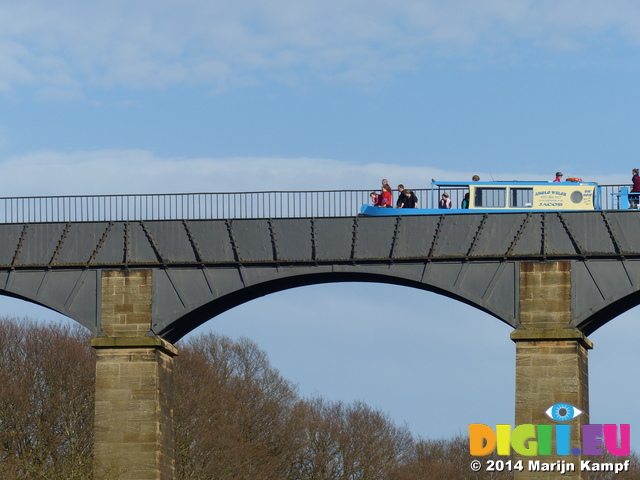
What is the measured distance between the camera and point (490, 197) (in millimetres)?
48375

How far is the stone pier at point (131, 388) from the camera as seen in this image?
153 feet

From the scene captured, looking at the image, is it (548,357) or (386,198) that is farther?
(386,198)

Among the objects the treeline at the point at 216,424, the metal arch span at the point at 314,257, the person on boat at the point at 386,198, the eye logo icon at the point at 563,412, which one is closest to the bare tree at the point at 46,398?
the treeline at the point at 216,424

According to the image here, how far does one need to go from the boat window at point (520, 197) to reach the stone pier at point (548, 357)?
2327 millimetres

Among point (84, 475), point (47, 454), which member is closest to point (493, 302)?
point (84, 475)

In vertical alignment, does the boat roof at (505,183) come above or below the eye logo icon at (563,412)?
above

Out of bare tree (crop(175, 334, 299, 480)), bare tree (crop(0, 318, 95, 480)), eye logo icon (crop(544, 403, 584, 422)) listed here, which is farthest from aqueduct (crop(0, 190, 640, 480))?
bare tree (crop(175, 334, 299, 480))

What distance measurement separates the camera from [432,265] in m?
47.4

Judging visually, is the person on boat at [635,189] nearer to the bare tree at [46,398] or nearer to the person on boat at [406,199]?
the person on boat at [406,199]

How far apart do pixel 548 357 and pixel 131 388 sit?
37.4ft

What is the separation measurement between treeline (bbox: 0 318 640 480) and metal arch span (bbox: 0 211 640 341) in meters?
7.44

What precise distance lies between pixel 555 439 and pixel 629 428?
2.25 metres

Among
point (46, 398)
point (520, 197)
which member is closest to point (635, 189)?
point (520, 197)
